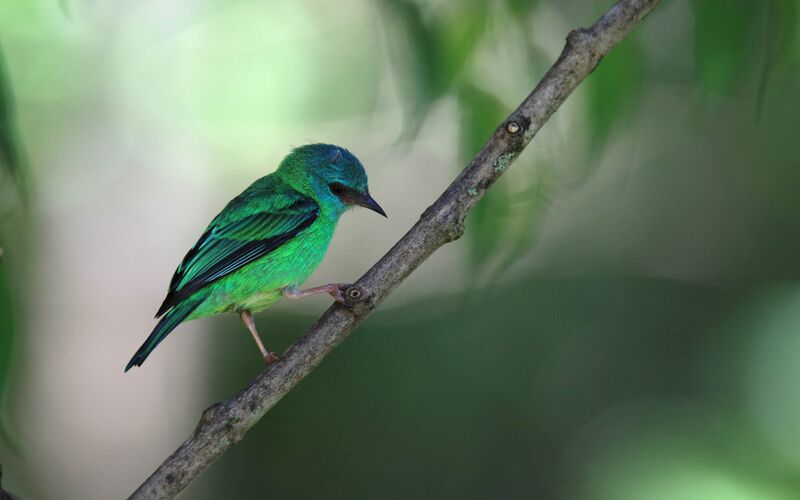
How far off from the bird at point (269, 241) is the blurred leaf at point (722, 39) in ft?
4.37

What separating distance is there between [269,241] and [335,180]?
0.46m

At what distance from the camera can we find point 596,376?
7668mm

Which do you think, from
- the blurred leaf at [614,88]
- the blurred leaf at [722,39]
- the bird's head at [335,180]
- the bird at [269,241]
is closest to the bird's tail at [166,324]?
the bird at [269,241]

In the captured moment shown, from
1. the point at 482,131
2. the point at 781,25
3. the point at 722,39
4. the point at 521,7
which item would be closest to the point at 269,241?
the point at 482,131

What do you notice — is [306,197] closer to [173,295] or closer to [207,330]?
[173,295]

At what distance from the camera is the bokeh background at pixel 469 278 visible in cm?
282

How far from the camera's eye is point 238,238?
3.55 metres

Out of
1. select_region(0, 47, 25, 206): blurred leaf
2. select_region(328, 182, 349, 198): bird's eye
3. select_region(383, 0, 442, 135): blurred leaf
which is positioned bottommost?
select_region(0, 47, 25, 206): blurred leaf

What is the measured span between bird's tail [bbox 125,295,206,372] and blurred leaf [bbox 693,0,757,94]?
6.17 ft

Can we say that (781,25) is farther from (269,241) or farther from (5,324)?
(5,324)

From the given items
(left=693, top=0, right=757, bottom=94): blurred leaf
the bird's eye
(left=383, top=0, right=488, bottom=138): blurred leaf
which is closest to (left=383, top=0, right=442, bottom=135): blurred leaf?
(left=383, top=0, right=488, bottom=138): blurred leaf

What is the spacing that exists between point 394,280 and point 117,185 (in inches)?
185

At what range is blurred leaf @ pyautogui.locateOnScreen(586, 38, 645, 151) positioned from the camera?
2.64 meters

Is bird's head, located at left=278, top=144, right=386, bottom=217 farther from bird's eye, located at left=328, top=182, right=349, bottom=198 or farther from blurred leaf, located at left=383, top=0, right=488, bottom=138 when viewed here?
blurred leaf, located at left=383, top=0, right=488, bottom=138
